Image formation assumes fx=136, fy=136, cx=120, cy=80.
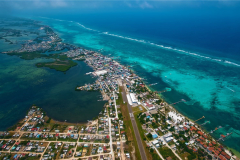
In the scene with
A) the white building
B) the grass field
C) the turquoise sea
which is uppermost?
the turquoise sea

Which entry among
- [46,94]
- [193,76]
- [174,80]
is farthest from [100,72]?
[193,76]

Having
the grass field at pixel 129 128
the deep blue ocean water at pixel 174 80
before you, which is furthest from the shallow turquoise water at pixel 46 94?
the grass field at pixel 129 128

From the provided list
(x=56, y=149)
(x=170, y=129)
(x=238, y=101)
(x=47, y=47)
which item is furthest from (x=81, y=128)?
(x=47, y=47)

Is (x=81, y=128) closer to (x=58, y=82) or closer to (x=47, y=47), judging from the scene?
(x=58, y=82)

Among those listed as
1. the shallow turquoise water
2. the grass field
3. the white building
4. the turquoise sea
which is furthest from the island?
the white building

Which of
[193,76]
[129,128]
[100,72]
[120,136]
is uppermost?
[193,76]

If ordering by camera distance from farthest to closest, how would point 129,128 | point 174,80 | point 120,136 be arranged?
point 174,80, point 129,128, point 120,136

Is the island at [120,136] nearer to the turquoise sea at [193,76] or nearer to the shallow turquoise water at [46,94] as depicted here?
the shallow turquoise water at [46,94]

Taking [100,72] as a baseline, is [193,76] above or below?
above

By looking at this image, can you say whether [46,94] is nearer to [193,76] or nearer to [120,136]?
[120,136]

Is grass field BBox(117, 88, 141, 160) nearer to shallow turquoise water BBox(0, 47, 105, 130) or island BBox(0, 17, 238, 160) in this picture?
island BBox(0, 17, 238, 160)
